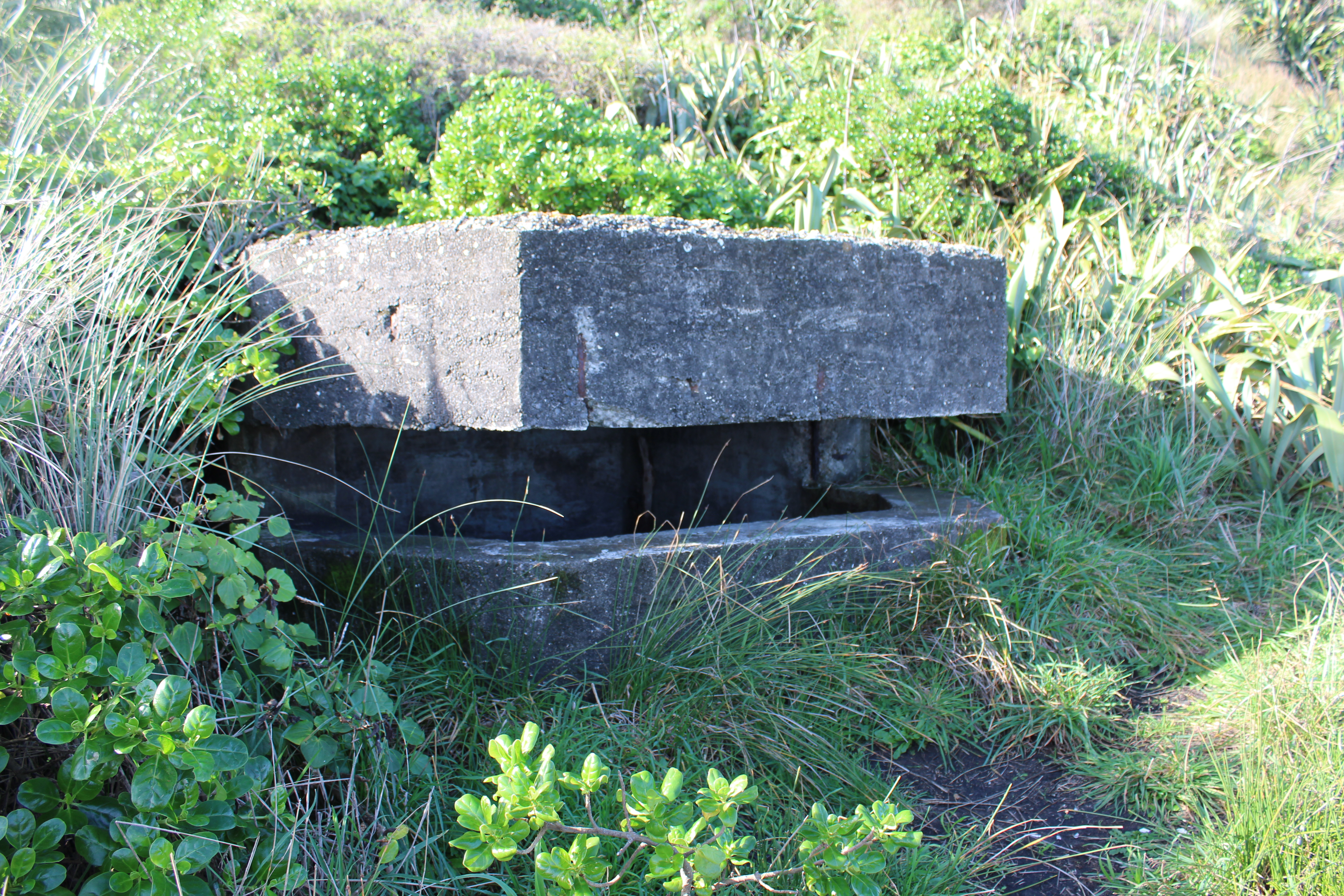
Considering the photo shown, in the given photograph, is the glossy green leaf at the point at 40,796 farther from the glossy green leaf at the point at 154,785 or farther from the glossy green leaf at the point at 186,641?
the glossy green leaf at the point at 186,641

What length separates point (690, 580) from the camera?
250cm

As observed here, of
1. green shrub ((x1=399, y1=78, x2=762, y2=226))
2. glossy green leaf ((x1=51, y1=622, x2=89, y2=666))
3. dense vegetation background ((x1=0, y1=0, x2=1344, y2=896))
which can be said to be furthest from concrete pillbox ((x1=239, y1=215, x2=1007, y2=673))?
green shrub ((x1=399, y1=78, x2=762, y2=226))

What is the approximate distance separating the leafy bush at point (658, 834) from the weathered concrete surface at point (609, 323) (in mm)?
1127

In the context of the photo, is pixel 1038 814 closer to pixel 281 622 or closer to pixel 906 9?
pixel 281 622

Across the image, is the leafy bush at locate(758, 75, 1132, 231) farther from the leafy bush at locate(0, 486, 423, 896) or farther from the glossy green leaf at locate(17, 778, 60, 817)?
the glossy green leaf at locate(17, 778, 60, 817)

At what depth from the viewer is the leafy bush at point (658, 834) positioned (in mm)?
1372

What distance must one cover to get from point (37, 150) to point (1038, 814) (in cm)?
351

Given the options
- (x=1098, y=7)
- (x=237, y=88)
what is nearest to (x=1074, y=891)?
(x=237, y=88)

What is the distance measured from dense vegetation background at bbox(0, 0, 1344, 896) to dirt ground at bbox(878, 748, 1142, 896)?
0.03 m

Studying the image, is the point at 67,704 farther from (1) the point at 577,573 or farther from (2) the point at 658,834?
(1) the point at 577,573

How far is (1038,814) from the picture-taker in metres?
2.15

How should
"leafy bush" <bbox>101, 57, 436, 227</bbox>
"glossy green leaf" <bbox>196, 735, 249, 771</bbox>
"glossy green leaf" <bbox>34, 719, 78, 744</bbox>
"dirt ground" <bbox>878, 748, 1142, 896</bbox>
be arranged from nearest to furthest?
"glossy green leaf" <bbox>34, 719, 78, 744</bbox> < "glossy green leaf" <bbox>196, 735, 249, 771</bbox> < "dirt ground" <bbox>878, 748, 1142, 896</bbox> < "leafy bush" <bbox>101, 57, 436, 227</bbox>

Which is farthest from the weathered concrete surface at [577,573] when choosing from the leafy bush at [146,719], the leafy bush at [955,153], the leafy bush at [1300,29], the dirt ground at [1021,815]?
Result: the leafy bush at [1300,29]

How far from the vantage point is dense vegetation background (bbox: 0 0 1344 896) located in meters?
1.59
